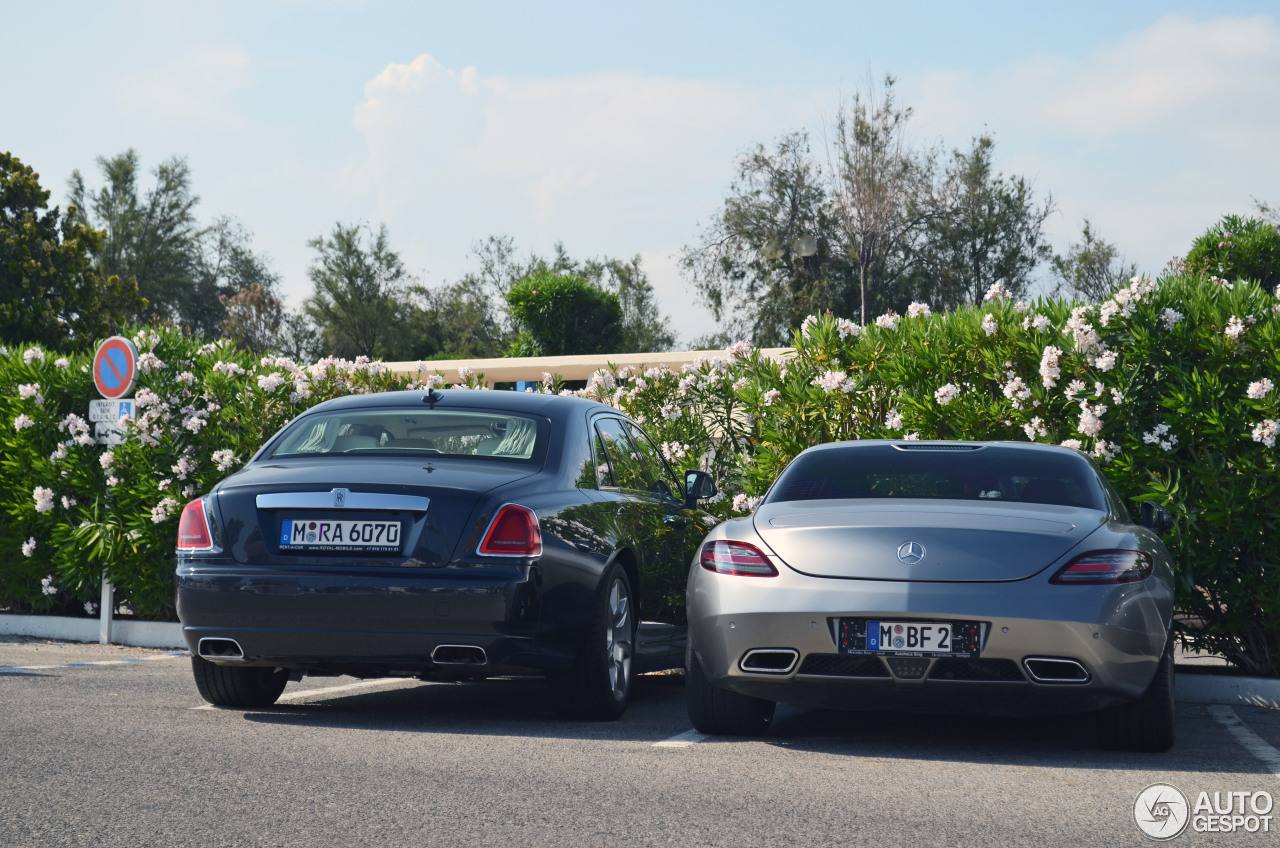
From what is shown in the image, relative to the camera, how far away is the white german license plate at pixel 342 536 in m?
6.08

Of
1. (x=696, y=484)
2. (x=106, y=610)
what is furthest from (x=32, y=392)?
(x=696, y=484)

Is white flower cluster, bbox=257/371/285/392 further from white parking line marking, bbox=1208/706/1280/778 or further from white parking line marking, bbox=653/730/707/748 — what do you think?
white parking line marking, bbox=1208/706/1280/778

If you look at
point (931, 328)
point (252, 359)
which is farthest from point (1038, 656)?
point (252, 359)

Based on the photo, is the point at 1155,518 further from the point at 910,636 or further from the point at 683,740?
the point at 683,740

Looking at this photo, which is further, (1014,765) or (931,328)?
(931,328)

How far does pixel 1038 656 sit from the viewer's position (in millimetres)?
5316

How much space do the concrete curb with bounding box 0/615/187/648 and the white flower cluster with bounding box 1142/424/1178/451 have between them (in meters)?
7.31

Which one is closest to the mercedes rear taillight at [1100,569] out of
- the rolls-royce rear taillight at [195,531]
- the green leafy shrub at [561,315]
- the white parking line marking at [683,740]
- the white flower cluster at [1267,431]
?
the white parking line marking at [683,740]

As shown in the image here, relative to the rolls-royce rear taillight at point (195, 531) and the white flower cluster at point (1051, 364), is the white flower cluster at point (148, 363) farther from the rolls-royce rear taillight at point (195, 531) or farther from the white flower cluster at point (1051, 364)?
the white flower cluster at point (1051, 364)

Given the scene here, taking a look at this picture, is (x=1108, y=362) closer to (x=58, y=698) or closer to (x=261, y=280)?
(x=58, y=698)

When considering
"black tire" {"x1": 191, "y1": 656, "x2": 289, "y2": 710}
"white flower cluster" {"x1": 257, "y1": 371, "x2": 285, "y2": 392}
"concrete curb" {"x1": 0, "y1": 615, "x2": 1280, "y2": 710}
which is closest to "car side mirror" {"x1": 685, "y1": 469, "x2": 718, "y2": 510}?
"black tire" {"x1": 191, "y1": 656, "x2": 289, "y2": 710}

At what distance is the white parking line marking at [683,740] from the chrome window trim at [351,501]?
4.87ft

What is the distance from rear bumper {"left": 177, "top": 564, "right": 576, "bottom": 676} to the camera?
6.00 meters

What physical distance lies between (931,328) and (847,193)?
39685mm
